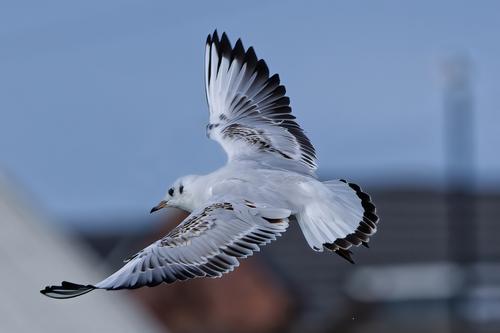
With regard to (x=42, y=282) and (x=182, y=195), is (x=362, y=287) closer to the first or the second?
(x=42, y=282)

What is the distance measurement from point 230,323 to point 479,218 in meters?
9.04

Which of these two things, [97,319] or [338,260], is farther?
[338,260]

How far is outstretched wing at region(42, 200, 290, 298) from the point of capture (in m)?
8.16

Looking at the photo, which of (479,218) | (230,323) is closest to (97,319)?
(230,323)

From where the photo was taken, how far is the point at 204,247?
8227 millimetres

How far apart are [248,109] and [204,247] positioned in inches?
78.4

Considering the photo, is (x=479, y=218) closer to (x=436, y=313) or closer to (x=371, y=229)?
(x=436, y=313)

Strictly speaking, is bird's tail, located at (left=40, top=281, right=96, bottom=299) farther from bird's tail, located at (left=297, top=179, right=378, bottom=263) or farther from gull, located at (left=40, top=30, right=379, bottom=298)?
bird's tail, located at (left=297, top=179, right=378, bottom=263)

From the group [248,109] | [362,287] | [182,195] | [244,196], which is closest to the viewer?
[244,196]

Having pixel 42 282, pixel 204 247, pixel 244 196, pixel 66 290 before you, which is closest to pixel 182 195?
pixel 244 196

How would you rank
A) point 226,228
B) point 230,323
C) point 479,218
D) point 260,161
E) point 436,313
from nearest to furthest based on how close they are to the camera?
point 226,228
point 260,161
point 230,323
point 436,313
point 479,218

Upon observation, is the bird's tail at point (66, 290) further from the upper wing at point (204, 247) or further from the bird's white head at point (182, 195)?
the bird's white head at point (182, 195)

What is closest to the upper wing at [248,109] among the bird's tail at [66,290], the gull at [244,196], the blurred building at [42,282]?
the gull at [244,196]

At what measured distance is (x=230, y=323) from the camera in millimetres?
20297
